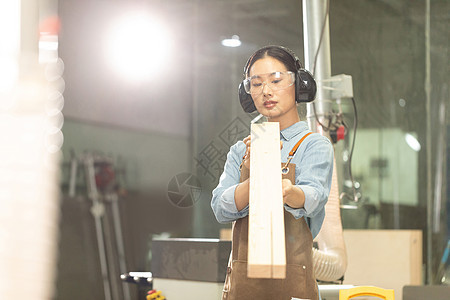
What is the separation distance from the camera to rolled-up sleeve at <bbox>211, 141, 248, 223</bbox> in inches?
54.4

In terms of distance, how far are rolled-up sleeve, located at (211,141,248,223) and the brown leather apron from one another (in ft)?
0.10

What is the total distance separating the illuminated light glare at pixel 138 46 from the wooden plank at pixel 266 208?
1313mm

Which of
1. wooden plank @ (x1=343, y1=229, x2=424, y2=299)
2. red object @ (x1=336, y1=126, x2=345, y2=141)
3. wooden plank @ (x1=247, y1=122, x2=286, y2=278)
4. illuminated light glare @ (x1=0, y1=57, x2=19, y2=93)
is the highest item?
red object @ (x1=336, y1=126, x2=345, y2=141)

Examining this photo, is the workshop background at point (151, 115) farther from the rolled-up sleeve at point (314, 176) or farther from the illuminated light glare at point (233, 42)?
the rolled-up sleeve at point (314, 176)

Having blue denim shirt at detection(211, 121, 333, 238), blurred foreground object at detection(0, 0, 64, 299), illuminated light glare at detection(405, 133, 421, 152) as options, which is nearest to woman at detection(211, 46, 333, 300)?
blue denim shirt at detection(211, 121, 333, 238)

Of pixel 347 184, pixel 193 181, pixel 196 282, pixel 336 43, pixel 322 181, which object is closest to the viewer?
pixel 322 181

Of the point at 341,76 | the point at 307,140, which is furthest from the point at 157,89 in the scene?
the point at 307,140

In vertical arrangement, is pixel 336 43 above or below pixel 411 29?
below

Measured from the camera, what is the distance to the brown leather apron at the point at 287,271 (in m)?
1.38

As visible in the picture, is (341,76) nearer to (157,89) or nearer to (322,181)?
(157,89)

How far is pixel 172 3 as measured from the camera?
8.32 ft

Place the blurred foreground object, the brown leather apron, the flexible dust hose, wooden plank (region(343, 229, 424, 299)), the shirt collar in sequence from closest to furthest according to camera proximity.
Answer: the blurred foreground object < the brown leather apron < the shirt collar < the flexible dust hose < wooden plank (region(343, 229, 424, 299))

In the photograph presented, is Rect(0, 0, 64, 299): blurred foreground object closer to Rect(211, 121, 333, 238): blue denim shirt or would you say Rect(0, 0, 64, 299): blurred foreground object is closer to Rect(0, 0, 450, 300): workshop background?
Rect(211, 121, 333, 238): blue denim shirt

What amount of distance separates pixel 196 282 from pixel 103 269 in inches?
24.5
